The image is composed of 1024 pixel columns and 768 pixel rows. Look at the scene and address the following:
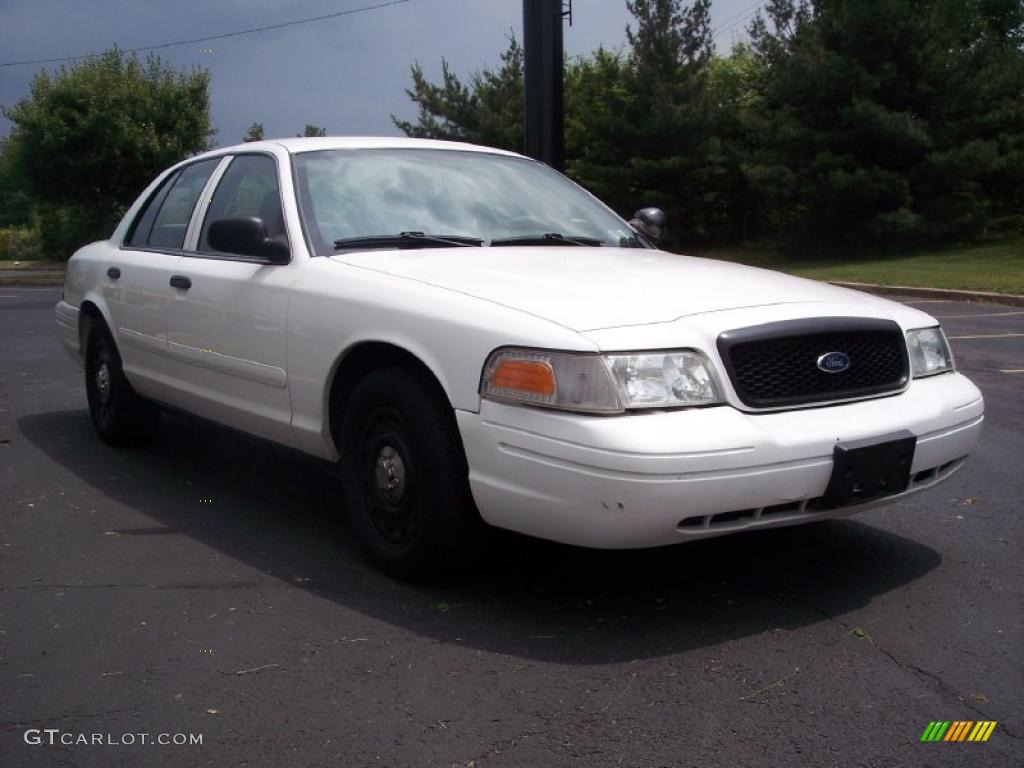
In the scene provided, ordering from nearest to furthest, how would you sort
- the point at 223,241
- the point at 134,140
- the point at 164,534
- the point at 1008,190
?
the point at 223,241 → the point at 164,534 → the point at 1008,190 → the point at 134,140

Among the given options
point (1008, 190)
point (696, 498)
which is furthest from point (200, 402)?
point (1008, 190)

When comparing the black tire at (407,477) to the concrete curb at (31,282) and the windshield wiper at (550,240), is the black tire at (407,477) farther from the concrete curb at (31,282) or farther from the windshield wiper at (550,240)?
the concrete curb at (31,282)

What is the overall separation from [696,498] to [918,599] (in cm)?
105

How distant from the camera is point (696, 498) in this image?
3328 millimetres

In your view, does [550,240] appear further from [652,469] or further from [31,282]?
[31,282]

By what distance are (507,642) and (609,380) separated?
86cm

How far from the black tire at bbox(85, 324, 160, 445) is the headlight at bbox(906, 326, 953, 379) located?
385cm

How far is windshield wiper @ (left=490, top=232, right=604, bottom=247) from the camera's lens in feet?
15.5

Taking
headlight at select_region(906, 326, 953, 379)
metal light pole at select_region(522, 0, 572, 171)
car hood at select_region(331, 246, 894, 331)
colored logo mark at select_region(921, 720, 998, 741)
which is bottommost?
colored logo mark at select_region(921, 720, 998, 741)

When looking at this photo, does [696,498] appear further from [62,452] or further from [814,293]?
[62,452]

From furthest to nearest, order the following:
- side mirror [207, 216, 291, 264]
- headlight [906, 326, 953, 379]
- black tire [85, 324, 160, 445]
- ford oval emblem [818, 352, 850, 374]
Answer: black tire [85, 324, 160, 445] < side mirror [207, 216, 291, 264] < headlight [906, 326, 953, 379] < ford oval emblem [818, 352, 850, 374]

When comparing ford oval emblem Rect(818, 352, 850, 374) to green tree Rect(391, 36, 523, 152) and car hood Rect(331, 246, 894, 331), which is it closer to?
car hood Rect(331, 246, 894, 331)

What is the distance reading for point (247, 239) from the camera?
446 cm

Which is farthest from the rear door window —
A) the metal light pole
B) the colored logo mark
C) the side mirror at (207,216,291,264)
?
the metal light pole
